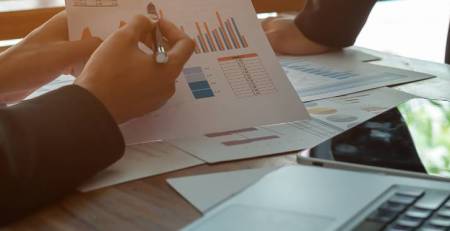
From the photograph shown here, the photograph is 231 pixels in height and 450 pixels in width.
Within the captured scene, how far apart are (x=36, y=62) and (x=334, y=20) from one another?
0.61 m

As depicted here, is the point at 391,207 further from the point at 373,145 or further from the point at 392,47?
the point at 392,47

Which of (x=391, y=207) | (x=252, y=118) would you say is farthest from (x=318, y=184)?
(x=252, y=118)

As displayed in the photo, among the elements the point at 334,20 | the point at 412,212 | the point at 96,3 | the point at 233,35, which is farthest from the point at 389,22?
the point at 412,212

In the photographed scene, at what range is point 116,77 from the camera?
748 millimetres

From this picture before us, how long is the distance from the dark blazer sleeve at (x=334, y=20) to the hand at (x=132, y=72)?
52 centimetres

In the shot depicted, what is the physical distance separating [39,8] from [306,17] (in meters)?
0.66

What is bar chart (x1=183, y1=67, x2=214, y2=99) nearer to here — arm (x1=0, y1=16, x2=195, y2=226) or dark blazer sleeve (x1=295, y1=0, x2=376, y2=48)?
arm (x1=0, y1=16, x2=195, y2=226)

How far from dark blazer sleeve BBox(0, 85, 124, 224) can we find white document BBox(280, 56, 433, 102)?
1.19 feet

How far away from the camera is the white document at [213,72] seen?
83 cm

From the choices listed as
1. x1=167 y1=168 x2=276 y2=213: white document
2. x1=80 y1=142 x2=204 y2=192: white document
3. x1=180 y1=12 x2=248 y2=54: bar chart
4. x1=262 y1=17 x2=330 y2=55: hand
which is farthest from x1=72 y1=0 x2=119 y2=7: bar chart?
x1=262 y1=17 x2=330 y2=55: hand

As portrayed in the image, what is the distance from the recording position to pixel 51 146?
633 mm

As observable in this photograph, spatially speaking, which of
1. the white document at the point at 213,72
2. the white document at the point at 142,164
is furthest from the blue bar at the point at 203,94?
the white document at the point at 142,164

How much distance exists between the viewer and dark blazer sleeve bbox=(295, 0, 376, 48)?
4.23ft

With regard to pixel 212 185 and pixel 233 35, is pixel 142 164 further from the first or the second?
pixel 233 35
